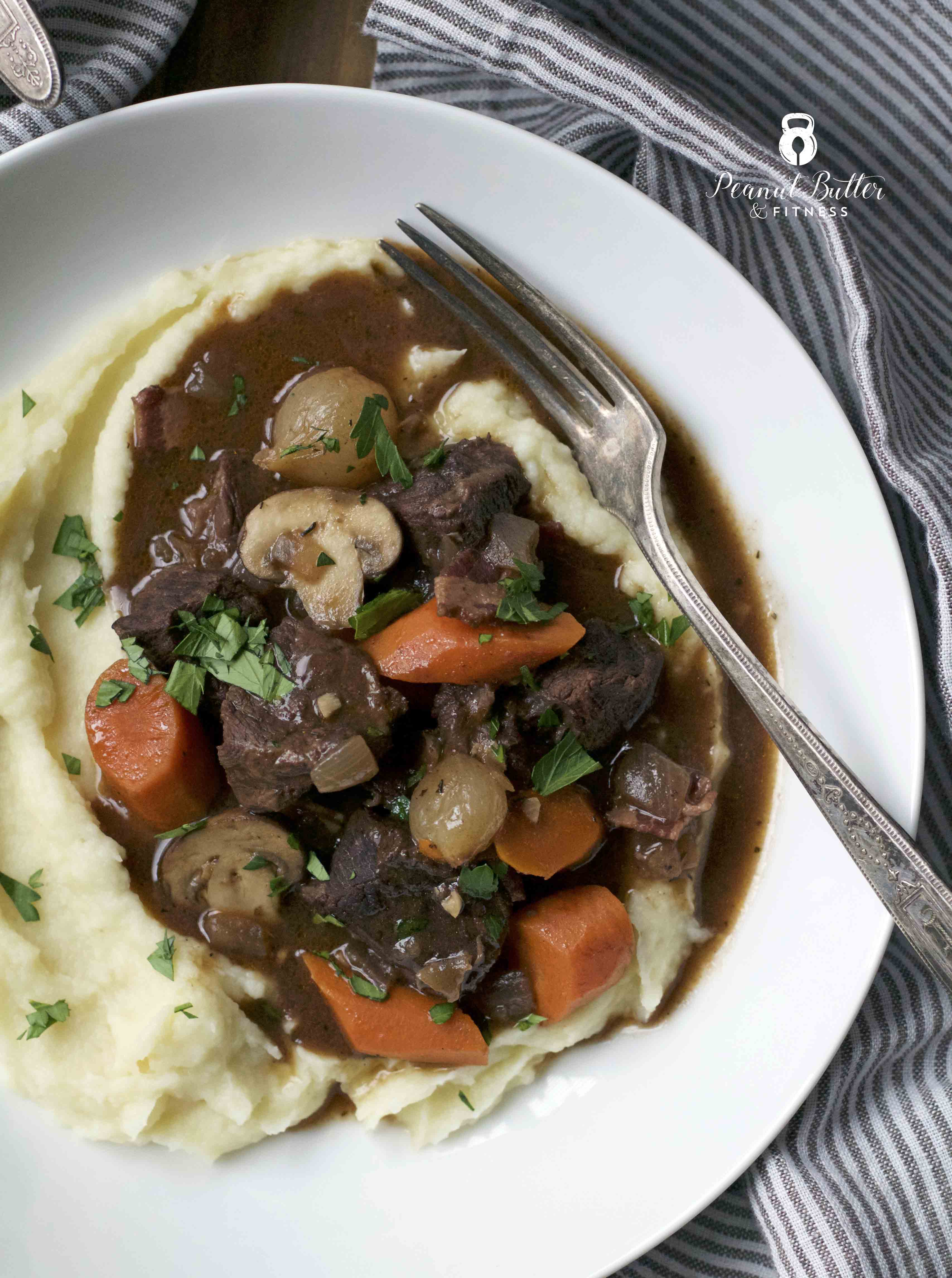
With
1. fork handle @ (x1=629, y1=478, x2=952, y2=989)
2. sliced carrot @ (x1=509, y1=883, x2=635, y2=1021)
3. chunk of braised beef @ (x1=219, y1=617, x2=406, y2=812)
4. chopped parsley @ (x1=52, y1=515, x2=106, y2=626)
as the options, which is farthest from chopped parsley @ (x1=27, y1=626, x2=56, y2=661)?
fork handle @ (x1=629, y1=478, x2=952, y2=989)

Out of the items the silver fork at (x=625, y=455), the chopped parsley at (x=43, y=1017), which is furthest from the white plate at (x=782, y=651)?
the chopped parsley at (x=43, y=1017)

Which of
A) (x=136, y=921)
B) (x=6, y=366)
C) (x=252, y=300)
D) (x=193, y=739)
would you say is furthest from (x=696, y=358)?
(x=136, y=921)

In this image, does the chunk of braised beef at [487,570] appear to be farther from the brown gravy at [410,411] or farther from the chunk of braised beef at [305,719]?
the chunk of braised beef at [305,719]

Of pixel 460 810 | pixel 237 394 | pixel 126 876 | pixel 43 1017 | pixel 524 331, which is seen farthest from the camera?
pixel 237 394

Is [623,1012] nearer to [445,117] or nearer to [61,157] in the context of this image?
[445,117]

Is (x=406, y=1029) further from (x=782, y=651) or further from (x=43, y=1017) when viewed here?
(x=782, y=651)

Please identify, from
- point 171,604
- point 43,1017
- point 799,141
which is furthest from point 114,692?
point 799,141
